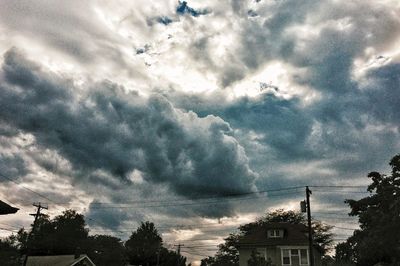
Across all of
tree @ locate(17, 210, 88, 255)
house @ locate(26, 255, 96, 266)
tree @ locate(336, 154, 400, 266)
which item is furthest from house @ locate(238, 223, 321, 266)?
tree @ locate(17, 210, 88, 255)

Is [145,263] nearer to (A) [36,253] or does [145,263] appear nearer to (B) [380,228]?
(A) [36,253]

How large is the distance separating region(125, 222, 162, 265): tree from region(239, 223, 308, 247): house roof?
2051 inches

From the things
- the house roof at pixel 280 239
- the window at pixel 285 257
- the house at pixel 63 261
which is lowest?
the house at pixel 63 261

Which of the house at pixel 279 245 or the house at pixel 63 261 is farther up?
the house at pixel 279 245

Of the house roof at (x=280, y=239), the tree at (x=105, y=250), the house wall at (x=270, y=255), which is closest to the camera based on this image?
the house wall at (x=270, y=255)

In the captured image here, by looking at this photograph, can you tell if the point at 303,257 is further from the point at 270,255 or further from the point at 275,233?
the point at 275,233

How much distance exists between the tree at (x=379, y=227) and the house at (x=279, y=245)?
57.9 feet

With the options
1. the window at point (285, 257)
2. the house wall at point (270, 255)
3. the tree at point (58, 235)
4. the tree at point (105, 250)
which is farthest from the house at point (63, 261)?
the tree at point (105, 250)

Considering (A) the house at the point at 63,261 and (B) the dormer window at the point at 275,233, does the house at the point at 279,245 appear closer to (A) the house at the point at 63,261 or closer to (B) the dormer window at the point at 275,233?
(B) the dormer window at the point at 275,233

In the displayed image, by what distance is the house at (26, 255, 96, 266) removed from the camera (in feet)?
140

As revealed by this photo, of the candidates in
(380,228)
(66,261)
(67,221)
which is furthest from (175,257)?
(380,228)

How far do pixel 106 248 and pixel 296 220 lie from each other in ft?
181

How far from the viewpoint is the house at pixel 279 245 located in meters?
49.6

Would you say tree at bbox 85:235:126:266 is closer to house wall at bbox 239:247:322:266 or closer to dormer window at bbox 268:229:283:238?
house wall at bbox 239:247:322:266
